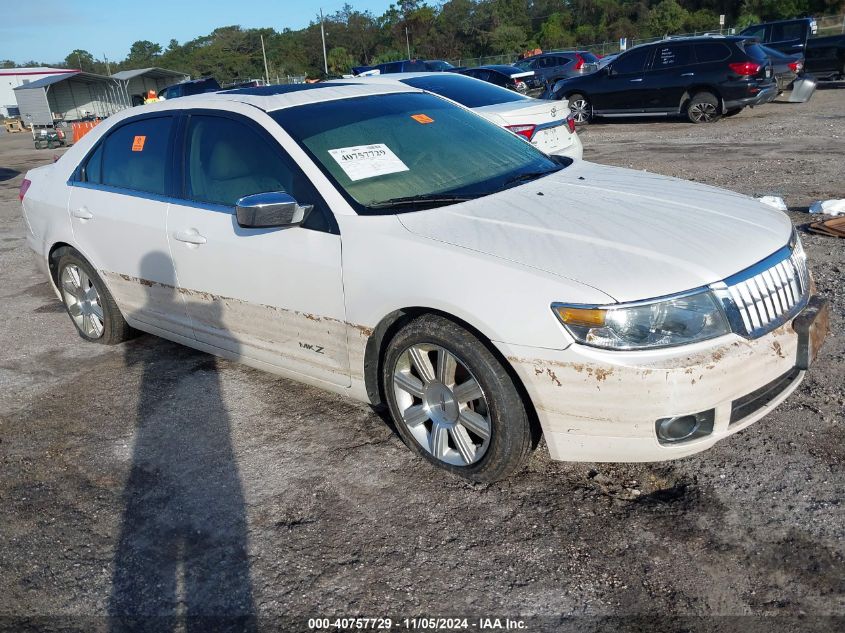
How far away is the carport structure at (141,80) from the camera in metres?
43.1

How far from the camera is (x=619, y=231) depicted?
10.3ft

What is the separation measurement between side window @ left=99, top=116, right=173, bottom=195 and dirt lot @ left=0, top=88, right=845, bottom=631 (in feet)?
4.14

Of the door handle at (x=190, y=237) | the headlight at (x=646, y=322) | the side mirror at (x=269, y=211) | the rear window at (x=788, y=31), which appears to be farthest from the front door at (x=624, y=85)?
the headlight at (x=646, y=322)

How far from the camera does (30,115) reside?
31.8 meters

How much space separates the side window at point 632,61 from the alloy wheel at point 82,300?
545 inches

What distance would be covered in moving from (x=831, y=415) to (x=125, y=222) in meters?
4.04

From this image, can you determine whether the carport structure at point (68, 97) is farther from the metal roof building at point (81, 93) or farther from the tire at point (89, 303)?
the tire at point (89, 303)

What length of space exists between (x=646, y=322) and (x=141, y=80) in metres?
49.1

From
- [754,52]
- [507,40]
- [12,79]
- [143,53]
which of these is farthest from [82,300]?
[143,53]

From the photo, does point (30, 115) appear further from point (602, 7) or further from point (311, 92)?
point (602, 7)

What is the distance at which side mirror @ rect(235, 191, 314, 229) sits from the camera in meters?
3.41

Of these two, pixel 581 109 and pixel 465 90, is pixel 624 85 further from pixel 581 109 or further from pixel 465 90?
pixel 465 90

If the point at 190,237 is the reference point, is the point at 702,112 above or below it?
below

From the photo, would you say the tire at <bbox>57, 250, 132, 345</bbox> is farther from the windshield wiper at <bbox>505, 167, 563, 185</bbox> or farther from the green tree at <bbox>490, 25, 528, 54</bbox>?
the green tree at <bbox>490, 25, 528, 54</bbox>
